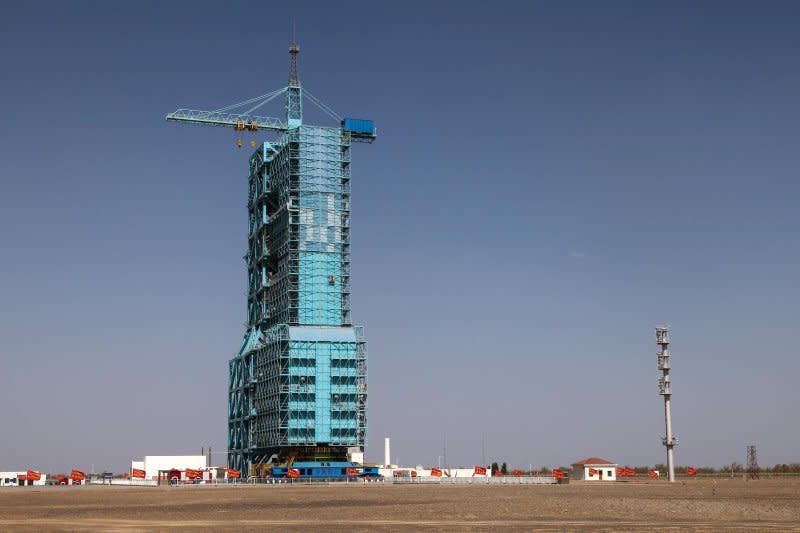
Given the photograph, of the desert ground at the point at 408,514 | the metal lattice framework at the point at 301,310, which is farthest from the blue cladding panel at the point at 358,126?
the desert ground at the point at 408,514

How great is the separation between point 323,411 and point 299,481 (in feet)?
46.4

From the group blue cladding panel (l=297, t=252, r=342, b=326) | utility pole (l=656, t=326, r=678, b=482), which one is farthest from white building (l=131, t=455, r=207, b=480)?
utility pole (l=656, t=326, r=678, b=482)

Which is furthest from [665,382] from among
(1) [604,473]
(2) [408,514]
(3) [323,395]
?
(2) [408,514]

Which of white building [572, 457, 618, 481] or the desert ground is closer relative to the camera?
the desert ground

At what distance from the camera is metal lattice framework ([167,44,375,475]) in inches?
5856

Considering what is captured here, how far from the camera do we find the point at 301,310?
502ft

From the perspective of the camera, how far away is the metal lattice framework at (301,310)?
14875cm

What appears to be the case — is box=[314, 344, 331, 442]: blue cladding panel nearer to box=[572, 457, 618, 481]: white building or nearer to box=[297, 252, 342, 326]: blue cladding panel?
box=[297, 252, 342, 326]: blue cladding panel

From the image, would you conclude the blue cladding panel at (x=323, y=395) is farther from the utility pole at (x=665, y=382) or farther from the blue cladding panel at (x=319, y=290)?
the utility pole at (x=665, y=382)

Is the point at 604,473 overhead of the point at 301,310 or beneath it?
beneath

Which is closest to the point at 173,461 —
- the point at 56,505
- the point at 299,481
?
the point at 299,481

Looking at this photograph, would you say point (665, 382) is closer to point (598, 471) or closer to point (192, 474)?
point (598, 471)

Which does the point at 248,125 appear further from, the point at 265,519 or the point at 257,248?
the point at 265,519

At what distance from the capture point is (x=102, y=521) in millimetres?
54812
